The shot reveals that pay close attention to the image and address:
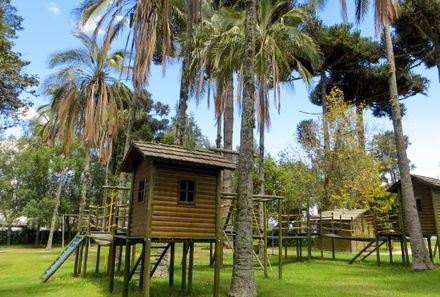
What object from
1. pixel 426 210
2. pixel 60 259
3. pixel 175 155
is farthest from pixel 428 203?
pixel 60 259

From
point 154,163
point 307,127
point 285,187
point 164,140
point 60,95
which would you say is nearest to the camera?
point 154,163

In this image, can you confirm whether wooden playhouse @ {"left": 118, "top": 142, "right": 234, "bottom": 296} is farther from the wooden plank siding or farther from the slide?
the wooden plank siding

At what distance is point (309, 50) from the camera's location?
22.6 metres

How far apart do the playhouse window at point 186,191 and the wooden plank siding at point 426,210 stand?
13617 mm

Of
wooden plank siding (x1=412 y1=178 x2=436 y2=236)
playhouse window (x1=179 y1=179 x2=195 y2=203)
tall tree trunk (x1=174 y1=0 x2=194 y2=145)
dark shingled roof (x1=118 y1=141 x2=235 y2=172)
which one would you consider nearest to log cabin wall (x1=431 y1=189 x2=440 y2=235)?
wooden plank siding (x1=412 y1=178 x2=436 y2=236)

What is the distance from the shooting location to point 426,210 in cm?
1992

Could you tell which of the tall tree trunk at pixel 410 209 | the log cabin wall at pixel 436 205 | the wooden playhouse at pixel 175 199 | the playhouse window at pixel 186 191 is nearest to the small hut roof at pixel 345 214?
the log cabin wall at pixel 436 205

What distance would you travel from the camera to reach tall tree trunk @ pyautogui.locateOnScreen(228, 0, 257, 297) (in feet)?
36.0

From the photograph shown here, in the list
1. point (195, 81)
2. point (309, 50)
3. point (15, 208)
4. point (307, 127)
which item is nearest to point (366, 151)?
point (307, 127)

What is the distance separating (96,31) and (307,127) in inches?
805

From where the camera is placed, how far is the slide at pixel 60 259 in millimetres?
15273

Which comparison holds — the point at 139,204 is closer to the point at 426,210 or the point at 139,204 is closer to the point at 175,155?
the point at 175,155

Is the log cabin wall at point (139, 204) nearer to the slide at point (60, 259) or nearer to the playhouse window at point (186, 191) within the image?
the playhouse window at point (186, 191)

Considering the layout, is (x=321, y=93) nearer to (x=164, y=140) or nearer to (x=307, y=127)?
(x=307, y=127)
